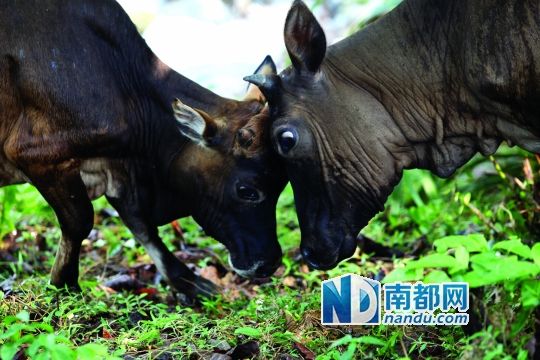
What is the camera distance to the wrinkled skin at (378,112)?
5438 mm

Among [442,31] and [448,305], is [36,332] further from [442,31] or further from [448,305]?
[442,31]

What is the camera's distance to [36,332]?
204 inches

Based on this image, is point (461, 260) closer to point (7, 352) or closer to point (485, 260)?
point (485, 260)

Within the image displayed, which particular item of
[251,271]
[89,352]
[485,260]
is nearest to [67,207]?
[251,271]

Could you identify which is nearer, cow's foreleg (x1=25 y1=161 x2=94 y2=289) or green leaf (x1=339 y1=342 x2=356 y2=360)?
green leaf (x1=339 y1=342 x2=356 y2=360)

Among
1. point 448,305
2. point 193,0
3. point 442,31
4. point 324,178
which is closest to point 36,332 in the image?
point 324,178

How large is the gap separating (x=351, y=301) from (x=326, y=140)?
1.00m

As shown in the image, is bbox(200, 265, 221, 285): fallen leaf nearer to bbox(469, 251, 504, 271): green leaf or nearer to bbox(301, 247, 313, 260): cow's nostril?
bbox(301, 247, 313, 260): cow's nostril

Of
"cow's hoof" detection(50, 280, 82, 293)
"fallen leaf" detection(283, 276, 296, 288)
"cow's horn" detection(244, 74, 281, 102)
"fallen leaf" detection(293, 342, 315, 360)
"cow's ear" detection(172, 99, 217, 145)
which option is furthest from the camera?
"fallen leaf" detection(283, 276, 296, 288)

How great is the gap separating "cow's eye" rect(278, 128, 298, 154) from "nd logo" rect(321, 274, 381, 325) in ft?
2.96

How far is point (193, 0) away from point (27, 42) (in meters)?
11.2

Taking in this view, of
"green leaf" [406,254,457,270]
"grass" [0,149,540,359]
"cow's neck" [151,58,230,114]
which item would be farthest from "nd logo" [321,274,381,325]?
"cow's neck" [151,58,230,114]

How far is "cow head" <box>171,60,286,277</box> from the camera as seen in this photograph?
6.02 metres

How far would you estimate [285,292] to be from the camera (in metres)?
6.43
